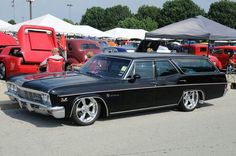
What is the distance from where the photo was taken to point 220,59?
2273 cm

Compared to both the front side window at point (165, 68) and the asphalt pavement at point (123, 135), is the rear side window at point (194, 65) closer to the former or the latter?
the front side window at point (165, 68)

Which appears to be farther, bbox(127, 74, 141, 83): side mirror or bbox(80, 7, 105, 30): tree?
bbox(80, 7, 105, 30): tree

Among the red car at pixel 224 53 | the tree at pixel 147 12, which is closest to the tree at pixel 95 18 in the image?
the tree at pixel 147 12

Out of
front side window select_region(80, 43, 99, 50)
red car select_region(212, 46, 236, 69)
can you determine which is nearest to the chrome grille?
front side window select_region(80, 43, 99, 50)

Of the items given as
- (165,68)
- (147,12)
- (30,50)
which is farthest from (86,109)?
(147,12)

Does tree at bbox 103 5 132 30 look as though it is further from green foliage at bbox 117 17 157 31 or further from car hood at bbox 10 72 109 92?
car hood at bbox 10 72 109 92

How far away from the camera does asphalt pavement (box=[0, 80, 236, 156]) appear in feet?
18.7

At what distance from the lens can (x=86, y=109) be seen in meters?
7.13

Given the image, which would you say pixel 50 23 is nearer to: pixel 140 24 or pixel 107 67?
pixel 107 67

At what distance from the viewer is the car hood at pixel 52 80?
6906 mm

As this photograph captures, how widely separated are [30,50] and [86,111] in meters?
6.47

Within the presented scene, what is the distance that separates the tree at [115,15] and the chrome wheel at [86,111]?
110 m

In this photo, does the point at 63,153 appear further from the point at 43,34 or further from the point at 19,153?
the point at 43,34

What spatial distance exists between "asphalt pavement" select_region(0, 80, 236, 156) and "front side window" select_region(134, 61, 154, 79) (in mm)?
882
